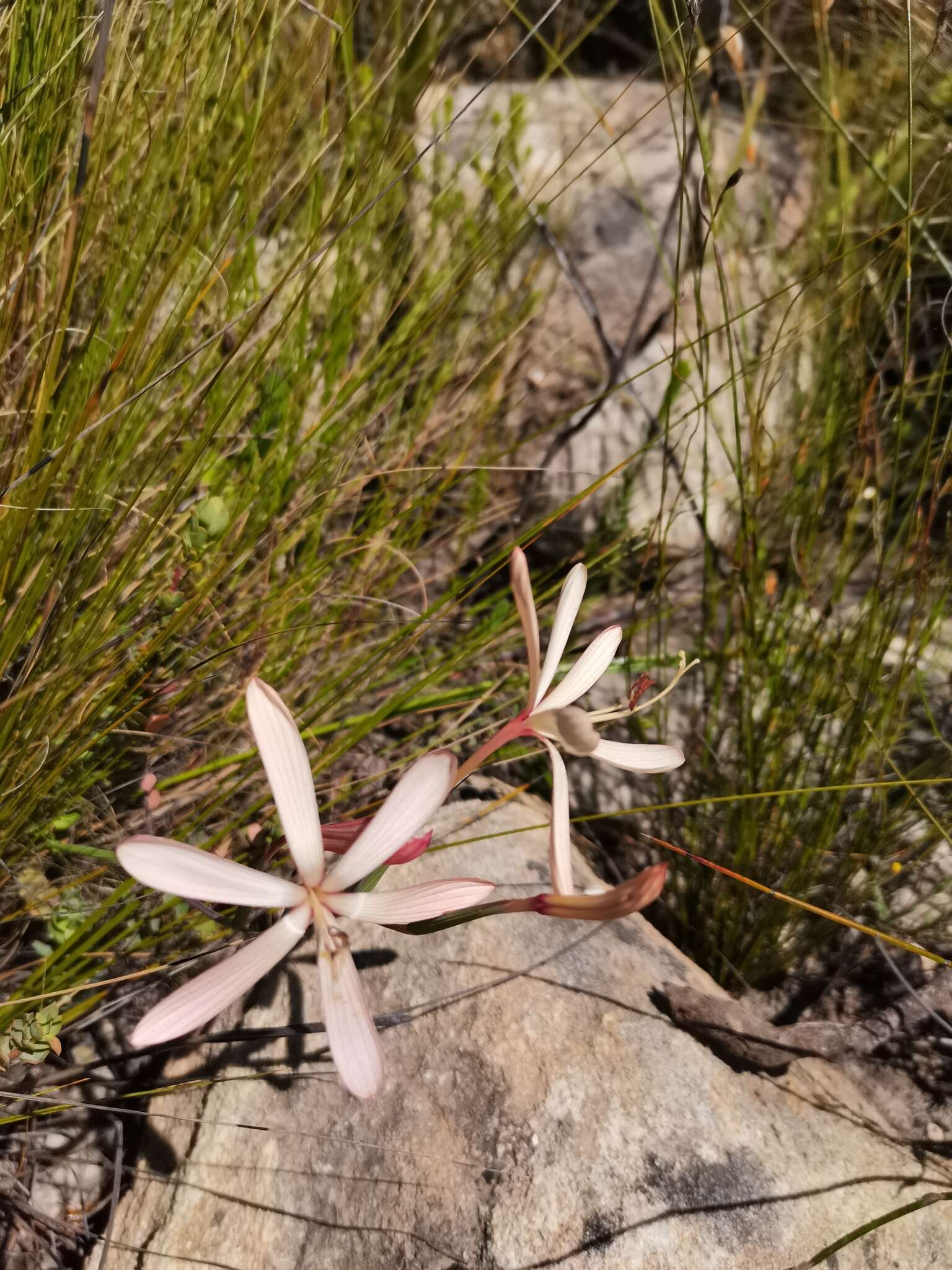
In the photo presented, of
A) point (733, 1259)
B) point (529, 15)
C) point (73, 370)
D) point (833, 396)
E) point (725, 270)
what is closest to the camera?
point (733, 1259)

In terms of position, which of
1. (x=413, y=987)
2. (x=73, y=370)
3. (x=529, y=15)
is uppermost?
(x=529, y=15)

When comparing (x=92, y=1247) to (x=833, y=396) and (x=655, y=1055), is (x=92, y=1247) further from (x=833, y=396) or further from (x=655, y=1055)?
(x=833, y=396)

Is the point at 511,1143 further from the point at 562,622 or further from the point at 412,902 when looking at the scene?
the point at 562,622

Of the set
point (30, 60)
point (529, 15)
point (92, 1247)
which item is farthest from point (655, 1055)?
point (529, 15)

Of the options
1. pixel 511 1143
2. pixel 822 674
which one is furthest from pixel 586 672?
pixel 822 674

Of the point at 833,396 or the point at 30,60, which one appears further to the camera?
the point at 833,396
